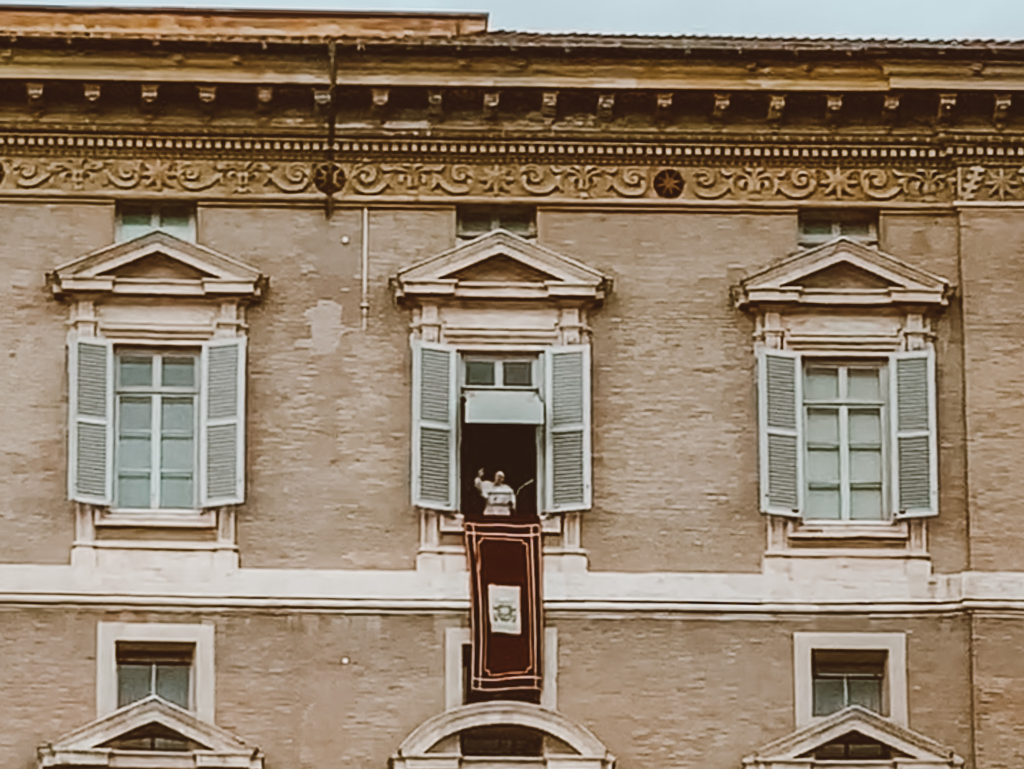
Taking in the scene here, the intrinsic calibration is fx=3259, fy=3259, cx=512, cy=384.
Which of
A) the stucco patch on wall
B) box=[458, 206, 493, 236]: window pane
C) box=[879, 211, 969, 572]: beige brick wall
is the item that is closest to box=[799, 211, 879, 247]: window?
box=[879, 211, 969, 572]: beige brick wall

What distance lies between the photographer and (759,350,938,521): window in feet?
111

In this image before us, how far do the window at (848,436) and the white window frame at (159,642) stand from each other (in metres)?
5.96

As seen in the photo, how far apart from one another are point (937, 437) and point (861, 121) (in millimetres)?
3543

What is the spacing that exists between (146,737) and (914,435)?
851 cm

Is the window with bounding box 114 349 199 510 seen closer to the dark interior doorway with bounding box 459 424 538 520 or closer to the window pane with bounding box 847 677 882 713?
the dark interior doorway with bounding box 459 424 538 520

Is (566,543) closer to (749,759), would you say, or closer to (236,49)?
(749,759)

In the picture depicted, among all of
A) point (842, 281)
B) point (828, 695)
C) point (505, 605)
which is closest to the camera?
point (505, 605)

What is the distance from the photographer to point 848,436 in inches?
1347

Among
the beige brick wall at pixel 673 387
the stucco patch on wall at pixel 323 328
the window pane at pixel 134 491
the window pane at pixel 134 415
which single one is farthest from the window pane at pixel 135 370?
the beige brick wall at pixel 673 387

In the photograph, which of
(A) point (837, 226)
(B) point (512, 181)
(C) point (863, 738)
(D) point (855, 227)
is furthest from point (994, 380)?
(B) point (512, 181)

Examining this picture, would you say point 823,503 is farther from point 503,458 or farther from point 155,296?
point 155,296

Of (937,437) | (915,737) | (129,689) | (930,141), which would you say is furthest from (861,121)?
(129,689)

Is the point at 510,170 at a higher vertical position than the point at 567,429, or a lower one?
higher

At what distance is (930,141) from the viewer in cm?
3484
